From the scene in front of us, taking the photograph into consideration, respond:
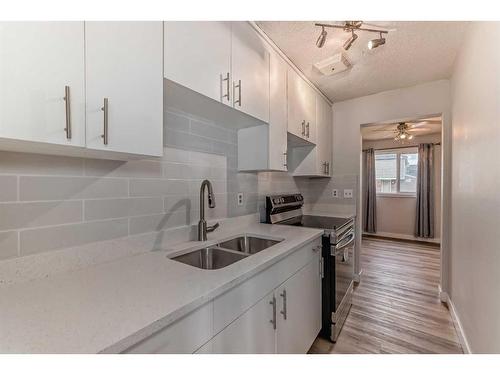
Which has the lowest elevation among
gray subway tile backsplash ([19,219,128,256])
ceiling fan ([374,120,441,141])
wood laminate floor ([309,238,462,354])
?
wood laminate floor ([309,238,462,354])

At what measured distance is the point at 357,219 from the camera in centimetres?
304

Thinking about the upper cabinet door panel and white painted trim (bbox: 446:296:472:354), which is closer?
the upper cabinet door panel

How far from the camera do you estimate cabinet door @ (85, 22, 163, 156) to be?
794 millimetres

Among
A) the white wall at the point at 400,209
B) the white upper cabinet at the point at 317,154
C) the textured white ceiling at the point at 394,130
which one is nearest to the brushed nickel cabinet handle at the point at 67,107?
the white upper cabinet at the point at 317,154

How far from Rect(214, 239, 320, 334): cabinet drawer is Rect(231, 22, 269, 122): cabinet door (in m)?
0.97

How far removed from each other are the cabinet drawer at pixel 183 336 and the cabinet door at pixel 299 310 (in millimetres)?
533

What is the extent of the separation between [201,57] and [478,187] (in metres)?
1.85

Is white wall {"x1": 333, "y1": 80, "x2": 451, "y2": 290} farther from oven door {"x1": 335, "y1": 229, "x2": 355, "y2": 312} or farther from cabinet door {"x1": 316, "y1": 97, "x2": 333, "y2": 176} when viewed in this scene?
oven door {"x1": 335, "y1": 229, "x2": 355, "y2": 312}

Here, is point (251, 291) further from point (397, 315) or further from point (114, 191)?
point (397, 315)

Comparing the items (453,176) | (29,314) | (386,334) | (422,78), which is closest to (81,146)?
(29,314)

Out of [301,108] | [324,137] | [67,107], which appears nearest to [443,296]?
[324,137]

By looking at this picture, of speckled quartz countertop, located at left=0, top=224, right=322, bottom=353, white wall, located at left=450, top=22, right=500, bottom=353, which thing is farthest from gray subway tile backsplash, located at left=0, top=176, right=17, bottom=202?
white wall, located at left=450, top=22, right=500, bottom=353

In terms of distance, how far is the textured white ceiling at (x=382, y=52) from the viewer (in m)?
1.66

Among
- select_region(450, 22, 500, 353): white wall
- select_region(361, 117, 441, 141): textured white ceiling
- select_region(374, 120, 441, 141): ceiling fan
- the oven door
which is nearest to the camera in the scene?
select_region(450, 22, 500, 353): white wall
